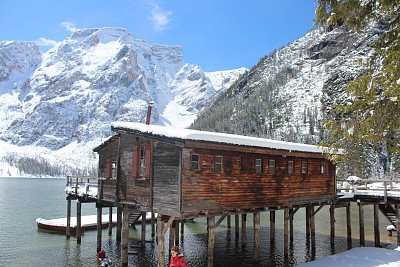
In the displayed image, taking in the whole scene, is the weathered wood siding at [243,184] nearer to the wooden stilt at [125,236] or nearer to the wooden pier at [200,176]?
the wooden pier at [200,176]

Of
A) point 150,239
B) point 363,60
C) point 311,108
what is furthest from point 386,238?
point 311,108

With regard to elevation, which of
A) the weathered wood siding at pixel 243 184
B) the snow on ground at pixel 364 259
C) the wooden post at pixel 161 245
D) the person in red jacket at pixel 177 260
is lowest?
the snow on ground at pixel 364 259

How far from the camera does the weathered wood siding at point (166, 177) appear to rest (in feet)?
56.2

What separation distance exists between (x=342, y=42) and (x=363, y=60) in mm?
189307

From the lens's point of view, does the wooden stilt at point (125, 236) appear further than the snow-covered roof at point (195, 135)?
Yes

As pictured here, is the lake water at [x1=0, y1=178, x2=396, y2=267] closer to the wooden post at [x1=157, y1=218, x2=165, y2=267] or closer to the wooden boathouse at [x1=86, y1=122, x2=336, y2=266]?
the wooden boathouse at [x1=86, y1=122, x2=336, y2=266]

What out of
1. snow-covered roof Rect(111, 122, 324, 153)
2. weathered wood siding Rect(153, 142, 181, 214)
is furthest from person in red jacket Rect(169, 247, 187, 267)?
snow-covered roof Rect(111, 122, 324, 153)

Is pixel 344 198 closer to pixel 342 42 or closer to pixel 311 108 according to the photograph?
pixel 311 108

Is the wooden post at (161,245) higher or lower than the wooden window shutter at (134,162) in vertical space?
lower

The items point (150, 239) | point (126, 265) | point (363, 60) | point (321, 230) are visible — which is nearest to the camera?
point (363, 60)

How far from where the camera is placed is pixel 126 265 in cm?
2145

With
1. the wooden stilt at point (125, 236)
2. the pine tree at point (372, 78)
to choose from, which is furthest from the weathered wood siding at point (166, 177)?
the pine tree at point (372, 78)

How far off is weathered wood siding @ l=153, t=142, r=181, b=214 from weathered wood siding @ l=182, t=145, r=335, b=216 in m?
0.45

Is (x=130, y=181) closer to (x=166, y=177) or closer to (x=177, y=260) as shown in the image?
(x=166, y=177)
